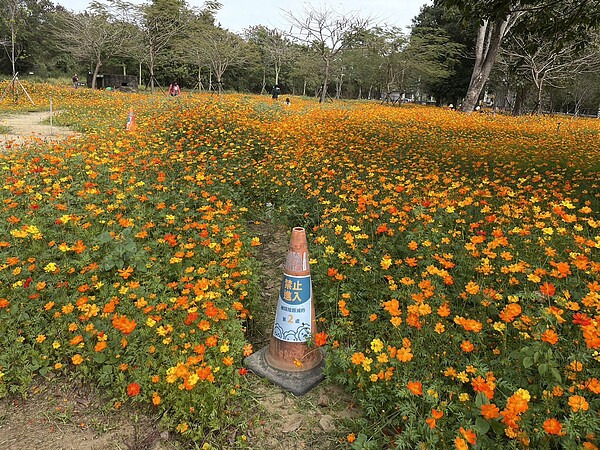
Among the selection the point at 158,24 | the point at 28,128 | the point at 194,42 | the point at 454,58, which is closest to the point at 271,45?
the point at 194,42

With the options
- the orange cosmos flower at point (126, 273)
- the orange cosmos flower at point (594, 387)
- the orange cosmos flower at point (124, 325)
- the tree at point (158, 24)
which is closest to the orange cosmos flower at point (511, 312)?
the orange cosmos flower at point (594, 387)

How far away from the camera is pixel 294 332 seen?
2748 millimetres

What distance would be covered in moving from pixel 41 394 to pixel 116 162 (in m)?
3.30

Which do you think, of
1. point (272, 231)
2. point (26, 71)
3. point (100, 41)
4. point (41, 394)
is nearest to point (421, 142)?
point (272, 231)

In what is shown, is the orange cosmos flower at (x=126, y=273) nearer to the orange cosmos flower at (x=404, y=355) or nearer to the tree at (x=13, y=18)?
the orange cosmos flower at (x=404, y=355)

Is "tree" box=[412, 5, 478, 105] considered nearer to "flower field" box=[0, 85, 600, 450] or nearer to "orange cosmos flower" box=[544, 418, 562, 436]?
"flower field" box=[0, 85, 600, 450]

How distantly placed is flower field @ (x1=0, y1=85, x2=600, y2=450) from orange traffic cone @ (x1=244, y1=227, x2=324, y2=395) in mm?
177

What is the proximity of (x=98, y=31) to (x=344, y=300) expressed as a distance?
28778 millimetres

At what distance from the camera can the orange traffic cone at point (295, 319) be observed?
108 inches

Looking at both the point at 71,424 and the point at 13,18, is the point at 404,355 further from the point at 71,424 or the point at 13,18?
the point at 13,18

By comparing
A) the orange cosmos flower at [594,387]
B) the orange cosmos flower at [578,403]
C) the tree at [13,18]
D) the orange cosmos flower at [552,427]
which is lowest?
the orange cosmos flower at [552,427]

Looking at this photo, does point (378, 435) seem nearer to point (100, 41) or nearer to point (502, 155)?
point (502, 155)

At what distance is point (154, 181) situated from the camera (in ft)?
16.0

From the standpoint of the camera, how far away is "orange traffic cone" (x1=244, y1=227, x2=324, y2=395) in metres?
2.73
